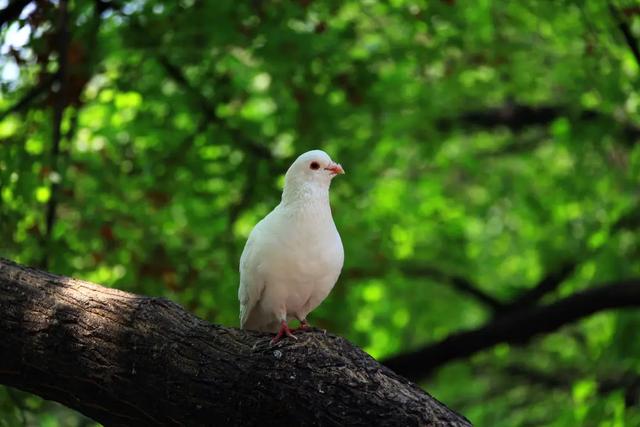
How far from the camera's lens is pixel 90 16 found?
7.09 metres

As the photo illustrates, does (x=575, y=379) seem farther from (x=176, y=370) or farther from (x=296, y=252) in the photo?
(x=176, y=370)

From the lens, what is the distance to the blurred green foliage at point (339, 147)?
6.73 metres

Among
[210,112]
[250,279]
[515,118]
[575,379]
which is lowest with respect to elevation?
[575,379]

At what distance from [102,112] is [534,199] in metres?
4.40

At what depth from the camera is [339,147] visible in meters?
7.75

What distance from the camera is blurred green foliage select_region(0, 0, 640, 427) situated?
22.1 ft

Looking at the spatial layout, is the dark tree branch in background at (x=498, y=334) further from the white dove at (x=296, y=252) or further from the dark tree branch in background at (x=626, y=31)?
the white dove at (x=296, y=252)

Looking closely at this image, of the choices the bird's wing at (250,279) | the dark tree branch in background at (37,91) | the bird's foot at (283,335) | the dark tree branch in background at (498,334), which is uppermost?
the bird's foot at (283,335)

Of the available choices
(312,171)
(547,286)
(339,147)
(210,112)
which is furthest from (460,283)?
(312,171)

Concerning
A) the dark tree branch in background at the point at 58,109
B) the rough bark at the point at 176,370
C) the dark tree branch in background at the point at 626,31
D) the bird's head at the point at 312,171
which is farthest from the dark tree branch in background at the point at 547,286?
the rough bark at the point at 176,370

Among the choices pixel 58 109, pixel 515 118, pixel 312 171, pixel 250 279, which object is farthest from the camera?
pixel 515 118

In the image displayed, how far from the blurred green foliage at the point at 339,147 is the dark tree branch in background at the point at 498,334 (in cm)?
66

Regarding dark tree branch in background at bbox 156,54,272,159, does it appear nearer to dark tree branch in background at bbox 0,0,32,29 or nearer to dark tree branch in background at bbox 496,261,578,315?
dark tree branch in background at bbox 0,0,32,29

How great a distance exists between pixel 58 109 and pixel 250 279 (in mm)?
2916
